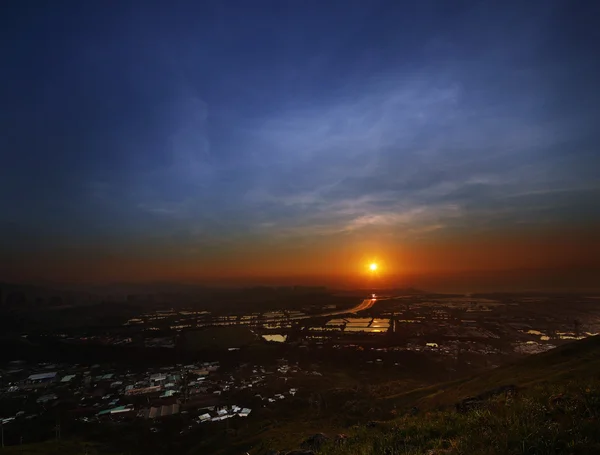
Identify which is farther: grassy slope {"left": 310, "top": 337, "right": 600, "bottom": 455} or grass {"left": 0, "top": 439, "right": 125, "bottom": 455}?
grass {"left": 0, "top": 439, "right": 125, "bottom": 455}

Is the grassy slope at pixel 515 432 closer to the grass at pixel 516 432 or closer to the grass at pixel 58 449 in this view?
the grass at pixel 516 432

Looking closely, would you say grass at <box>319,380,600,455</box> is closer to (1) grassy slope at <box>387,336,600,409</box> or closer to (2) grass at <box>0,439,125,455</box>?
(1) grassy slope at <box>387,336,600,409</box>

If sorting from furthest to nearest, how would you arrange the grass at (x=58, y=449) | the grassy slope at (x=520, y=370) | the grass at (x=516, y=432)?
1. the grassy slope at (x=520, y=370)
2. the grass at (x=58, y=449)
3. the grass at (x=516, y=432)

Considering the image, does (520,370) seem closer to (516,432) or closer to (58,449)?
(516,432)

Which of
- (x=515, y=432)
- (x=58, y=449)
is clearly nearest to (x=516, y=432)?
(x=515, y=432)

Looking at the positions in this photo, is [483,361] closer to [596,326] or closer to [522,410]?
[596,326]

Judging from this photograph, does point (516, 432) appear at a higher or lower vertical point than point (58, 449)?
higher

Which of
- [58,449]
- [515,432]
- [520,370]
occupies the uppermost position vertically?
[515,432]

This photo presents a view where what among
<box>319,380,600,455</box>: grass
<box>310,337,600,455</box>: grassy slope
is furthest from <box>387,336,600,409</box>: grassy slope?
<box>319,380,600,455</box>: grass

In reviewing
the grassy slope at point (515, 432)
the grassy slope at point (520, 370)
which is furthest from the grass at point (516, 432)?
the grassy slope at point (520, 370)

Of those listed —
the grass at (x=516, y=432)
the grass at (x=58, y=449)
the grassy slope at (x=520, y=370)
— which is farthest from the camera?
the grassy slope at (x=520, y=370)

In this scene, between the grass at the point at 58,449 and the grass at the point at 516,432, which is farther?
the grass at the point at 58,449

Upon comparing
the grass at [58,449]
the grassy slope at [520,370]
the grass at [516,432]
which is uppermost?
the grass at [516,432]
